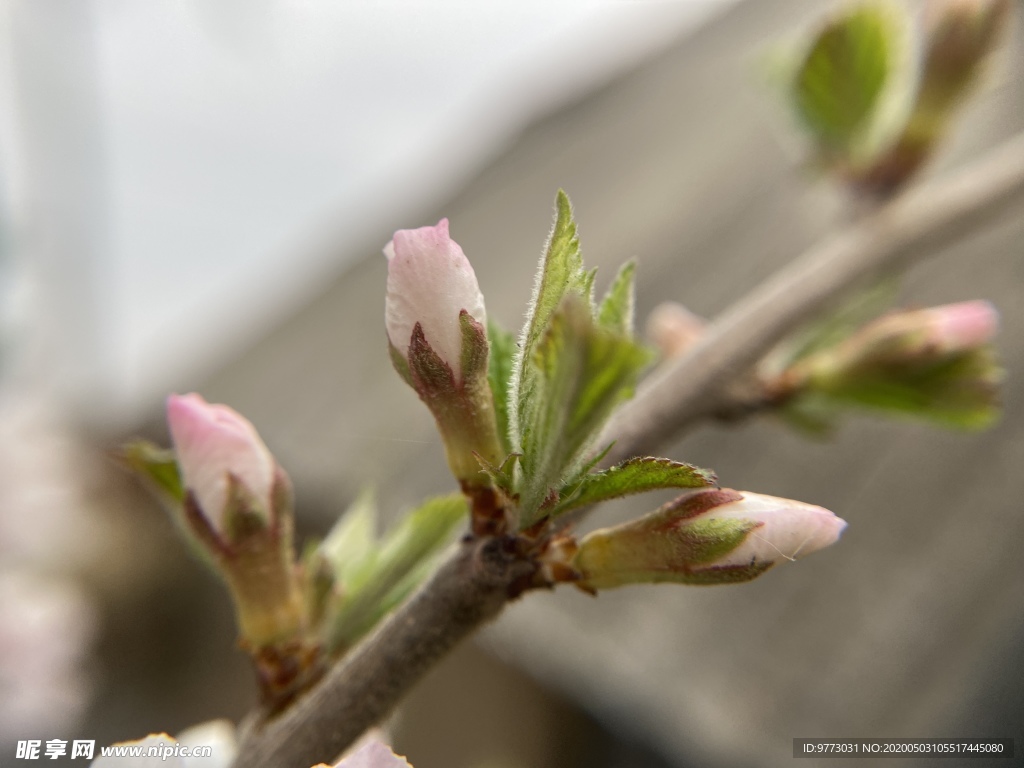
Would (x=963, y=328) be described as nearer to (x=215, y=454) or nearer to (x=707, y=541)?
(x=707, y=541)

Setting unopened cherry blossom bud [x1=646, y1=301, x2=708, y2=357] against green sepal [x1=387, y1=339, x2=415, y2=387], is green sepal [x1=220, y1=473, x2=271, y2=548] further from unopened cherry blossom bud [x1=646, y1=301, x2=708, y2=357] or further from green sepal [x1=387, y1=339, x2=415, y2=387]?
unopened cherry blossom bud [x1=646, y1=301, x2=708, y2=357]

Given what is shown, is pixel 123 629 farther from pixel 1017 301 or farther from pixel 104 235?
pixel 1017 301

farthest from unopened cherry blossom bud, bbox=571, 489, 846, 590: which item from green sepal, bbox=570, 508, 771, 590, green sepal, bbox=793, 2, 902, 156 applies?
green sepal, bbox=793, 2, 902, 156

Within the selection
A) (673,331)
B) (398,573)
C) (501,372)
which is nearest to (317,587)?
(398,573)

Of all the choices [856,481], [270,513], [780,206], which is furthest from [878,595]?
[270,513]

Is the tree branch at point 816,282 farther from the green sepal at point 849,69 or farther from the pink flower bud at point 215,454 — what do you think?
the pink flower bud at point 215,454
